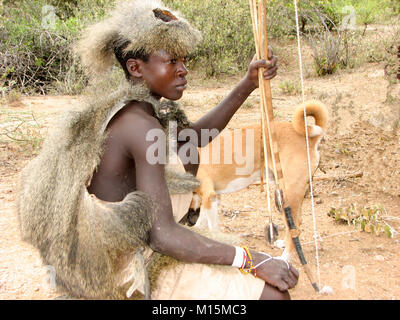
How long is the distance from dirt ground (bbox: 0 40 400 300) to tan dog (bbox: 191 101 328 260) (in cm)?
26

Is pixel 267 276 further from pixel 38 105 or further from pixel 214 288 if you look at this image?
pixel 38 105

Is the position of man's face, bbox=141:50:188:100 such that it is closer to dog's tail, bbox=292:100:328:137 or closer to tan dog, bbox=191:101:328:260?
tan dog, bbox=191:101:328:260

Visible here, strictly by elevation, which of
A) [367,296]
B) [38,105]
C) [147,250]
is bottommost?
[367,296]

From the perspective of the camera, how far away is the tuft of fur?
181cm

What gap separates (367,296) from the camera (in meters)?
2.88

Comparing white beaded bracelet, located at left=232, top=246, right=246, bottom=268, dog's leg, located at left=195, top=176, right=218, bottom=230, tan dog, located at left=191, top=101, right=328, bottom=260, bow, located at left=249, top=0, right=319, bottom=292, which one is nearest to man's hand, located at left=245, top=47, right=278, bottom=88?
bow, located at left=249, top=0, right=319, bottom=292

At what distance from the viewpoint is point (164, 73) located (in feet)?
6.71

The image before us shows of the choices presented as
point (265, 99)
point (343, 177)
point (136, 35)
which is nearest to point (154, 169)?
point (136, 35)

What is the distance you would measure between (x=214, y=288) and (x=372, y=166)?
3476 millimetres

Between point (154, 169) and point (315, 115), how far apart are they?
267 centimetres

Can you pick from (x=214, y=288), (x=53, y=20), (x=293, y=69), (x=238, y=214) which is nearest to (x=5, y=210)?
(x=238, y=214)

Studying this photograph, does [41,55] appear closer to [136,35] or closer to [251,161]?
[251,161]

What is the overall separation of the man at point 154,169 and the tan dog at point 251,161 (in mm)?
1891

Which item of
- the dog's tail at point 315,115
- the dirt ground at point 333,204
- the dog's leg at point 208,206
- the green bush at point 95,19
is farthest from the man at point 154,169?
the green bush at point 95,19
